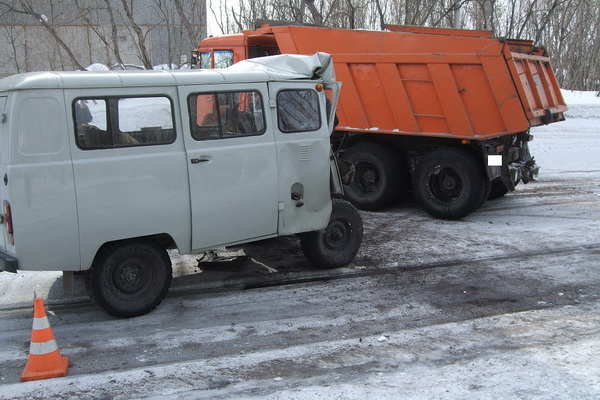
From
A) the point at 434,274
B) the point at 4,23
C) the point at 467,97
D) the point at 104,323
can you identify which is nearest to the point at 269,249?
the point at 434,274

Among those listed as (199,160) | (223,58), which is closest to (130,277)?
(199,160)

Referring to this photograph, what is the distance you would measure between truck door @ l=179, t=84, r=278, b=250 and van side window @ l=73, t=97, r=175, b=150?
0.22 meters

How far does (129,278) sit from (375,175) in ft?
19.1

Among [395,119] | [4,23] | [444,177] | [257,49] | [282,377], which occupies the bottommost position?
[282,377]

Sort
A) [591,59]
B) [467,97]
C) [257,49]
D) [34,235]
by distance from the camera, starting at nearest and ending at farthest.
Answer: [34,235] < [467,97] < [257,49] < [591,59]

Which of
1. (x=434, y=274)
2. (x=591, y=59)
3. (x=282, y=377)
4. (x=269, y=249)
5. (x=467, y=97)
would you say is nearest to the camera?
(x=282, y=377)

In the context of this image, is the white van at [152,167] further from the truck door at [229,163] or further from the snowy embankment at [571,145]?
the snowy embankment at [571,145]

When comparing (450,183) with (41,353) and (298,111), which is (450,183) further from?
(41,353)

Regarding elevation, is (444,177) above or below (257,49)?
below

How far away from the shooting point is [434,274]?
22.5 feet

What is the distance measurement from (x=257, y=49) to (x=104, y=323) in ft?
21.7

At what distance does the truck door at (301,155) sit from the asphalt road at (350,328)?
0.76 m

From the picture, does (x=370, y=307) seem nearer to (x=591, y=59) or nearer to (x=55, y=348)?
(x=55, y=348)

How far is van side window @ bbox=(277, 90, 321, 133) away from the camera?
629cm
